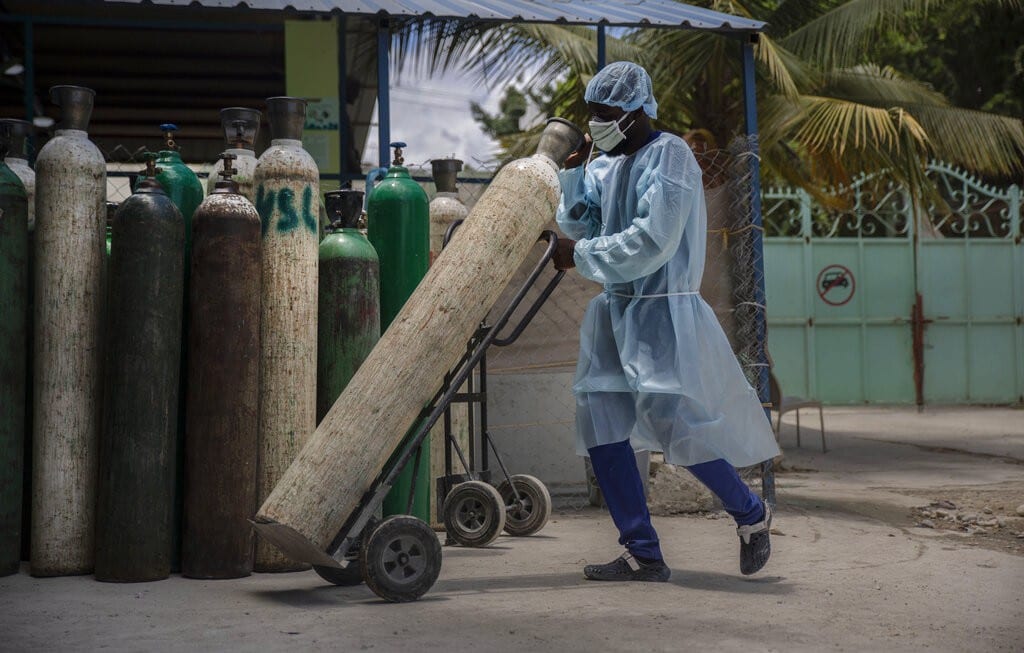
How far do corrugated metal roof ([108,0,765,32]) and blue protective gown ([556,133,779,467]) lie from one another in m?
2.25

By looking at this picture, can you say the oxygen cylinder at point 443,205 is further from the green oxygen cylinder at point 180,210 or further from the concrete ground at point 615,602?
the concrete ground at point 615,602

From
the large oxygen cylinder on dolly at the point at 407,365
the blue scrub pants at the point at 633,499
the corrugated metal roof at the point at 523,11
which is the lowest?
the blue scrub pants at the point at 633,499

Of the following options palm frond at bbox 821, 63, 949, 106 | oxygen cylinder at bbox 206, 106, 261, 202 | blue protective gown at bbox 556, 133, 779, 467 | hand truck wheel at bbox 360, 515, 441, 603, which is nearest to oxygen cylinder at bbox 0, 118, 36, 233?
oxygen cylinder at bbox 206, 106, 261, 202

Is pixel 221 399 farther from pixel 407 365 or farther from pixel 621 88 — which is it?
pixel 621 88

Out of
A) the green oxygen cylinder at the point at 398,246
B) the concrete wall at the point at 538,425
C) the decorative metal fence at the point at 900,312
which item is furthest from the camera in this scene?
the decorative metal fence at the point at 900,312

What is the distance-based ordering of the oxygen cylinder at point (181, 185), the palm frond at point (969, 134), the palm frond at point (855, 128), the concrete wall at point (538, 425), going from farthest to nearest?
the palm frond at point (969, 134), the palm frond at point (855, 128), the concrete wall at point (538, 425), the oxygen cylinder at point (181, 185)

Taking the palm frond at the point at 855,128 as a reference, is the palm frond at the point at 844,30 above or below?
above

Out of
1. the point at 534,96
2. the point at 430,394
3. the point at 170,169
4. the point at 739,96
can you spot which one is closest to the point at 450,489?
the point at 430,394

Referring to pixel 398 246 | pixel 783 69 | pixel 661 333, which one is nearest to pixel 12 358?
pixel 398 246

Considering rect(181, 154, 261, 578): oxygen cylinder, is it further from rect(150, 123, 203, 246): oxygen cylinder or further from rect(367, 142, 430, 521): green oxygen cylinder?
rect(367, 142, 430, 521): green oxygen cylinder

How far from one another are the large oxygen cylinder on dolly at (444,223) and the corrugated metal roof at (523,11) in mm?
858

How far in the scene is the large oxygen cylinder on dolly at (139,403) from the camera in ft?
13.8

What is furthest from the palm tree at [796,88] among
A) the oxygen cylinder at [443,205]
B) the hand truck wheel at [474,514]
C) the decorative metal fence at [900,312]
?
the hand truck wheel at [474,514]

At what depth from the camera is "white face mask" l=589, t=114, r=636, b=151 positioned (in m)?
4.30
